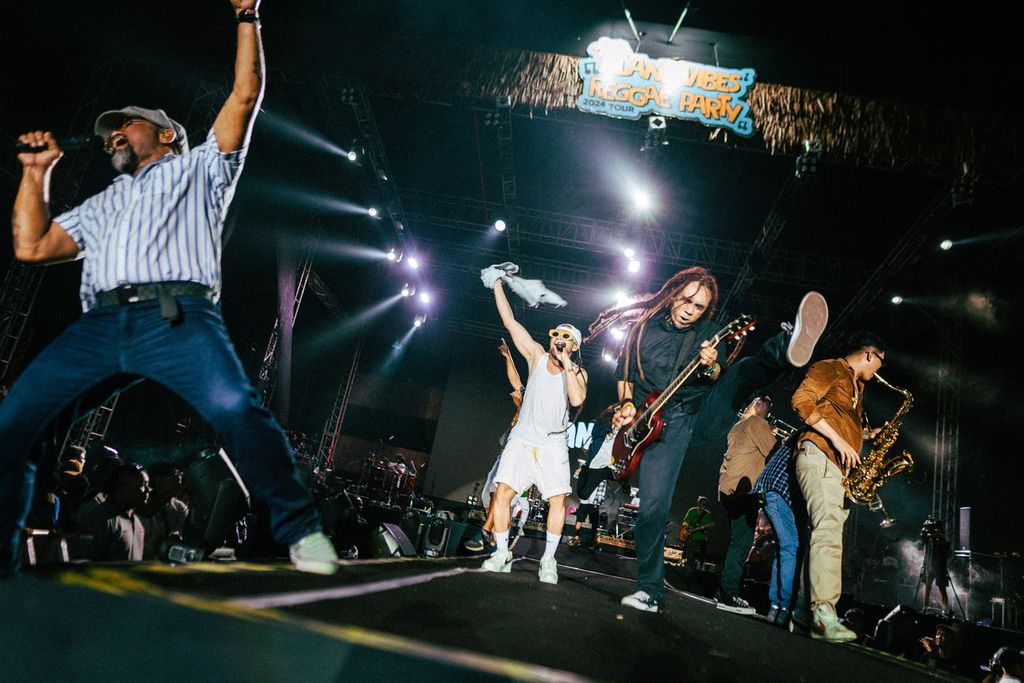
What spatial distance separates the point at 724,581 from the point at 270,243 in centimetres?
1086

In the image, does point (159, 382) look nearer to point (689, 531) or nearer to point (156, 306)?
point (156, 306)

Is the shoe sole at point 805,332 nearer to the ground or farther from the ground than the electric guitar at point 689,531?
farther from the ground

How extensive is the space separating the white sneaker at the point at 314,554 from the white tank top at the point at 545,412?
2820 millimetres

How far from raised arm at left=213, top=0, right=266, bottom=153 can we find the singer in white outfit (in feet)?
8.84

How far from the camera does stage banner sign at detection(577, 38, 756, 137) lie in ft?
29.0

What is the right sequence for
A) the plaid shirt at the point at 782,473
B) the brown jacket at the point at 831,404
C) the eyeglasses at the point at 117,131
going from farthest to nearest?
the plaid shirt at the point at 782,473, the brown jacket at the point at 831,404, the eyeglasses at the point at 117,131

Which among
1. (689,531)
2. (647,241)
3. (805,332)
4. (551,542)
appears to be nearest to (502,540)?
(551,542)

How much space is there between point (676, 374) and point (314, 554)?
2.61m

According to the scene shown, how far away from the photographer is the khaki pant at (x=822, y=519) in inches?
147

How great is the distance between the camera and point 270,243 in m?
12.3

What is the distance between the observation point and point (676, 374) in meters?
3.85

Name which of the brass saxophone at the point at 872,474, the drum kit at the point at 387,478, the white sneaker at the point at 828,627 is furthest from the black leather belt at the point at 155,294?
the drum kit at the point at 387,478

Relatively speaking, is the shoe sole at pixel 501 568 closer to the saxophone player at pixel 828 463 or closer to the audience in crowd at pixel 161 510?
the saxophone player at pixel 828 463

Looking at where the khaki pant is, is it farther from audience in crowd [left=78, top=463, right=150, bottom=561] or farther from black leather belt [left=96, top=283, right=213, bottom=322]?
audience in crowd [left=78, top=463, right=150, bottom=561]
